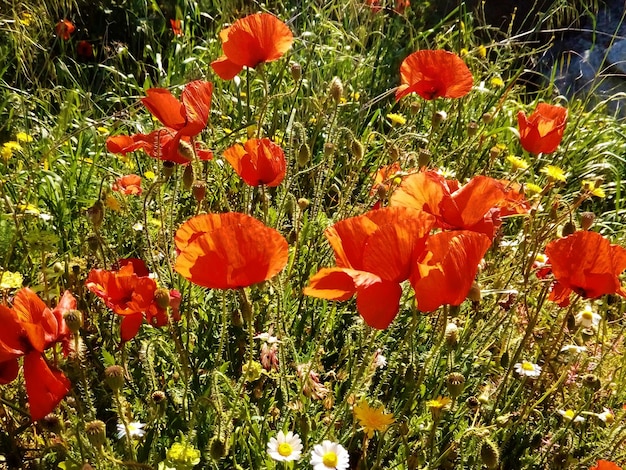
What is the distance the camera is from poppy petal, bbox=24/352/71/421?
1.24m

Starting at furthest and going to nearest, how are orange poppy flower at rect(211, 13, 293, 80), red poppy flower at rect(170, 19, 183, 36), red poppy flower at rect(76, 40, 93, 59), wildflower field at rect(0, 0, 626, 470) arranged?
red poppy flower at rect(76, 40, 93, 59), red poppy flower at rect(170, 19, 183, 36), orange poppy flower at rect(211, 13, 293, 80), wildflower field at rect(0, 0, 626, 470)

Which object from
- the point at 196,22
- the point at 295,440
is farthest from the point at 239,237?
the point at 196,22

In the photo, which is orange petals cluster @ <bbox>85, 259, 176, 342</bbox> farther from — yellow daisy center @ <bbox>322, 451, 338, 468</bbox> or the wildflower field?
yellow daisy center @ <bbox>322, 451, 338, 468</bbox>

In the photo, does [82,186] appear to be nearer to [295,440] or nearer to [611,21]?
[295,440]

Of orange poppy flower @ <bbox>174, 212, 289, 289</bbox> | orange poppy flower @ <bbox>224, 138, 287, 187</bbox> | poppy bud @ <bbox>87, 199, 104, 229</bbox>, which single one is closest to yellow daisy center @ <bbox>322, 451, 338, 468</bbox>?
orange poppy flower @ <bbox>174, 212, 289, 289</bbox>

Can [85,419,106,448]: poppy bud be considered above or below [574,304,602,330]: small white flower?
above

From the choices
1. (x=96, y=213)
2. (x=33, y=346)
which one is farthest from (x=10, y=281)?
(x=33, y=346)

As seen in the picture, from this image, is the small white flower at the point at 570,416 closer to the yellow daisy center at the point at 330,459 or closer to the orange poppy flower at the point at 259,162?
the yellow daisy center at the point at 330,459

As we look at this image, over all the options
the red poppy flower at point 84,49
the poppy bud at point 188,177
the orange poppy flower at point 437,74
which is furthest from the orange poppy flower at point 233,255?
the red poppy flower at point 84,49

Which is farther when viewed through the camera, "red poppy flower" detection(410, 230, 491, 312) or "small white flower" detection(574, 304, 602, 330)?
"small white flower" detection(574, 304, 602, 330)

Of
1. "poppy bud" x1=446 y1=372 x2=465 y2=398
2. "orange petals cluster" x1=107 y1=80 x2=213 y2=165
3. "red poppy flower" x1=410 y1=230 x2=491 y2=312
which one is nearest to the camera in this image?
"red poppy flower" x1=410 y1=230 x2=491 y2=312

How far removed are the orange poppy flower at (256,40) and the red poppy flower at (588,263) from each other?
1051mm

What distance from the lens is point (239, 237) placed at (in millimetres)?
1222

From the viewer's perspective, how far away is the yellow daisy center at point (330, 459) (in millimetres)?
1380
